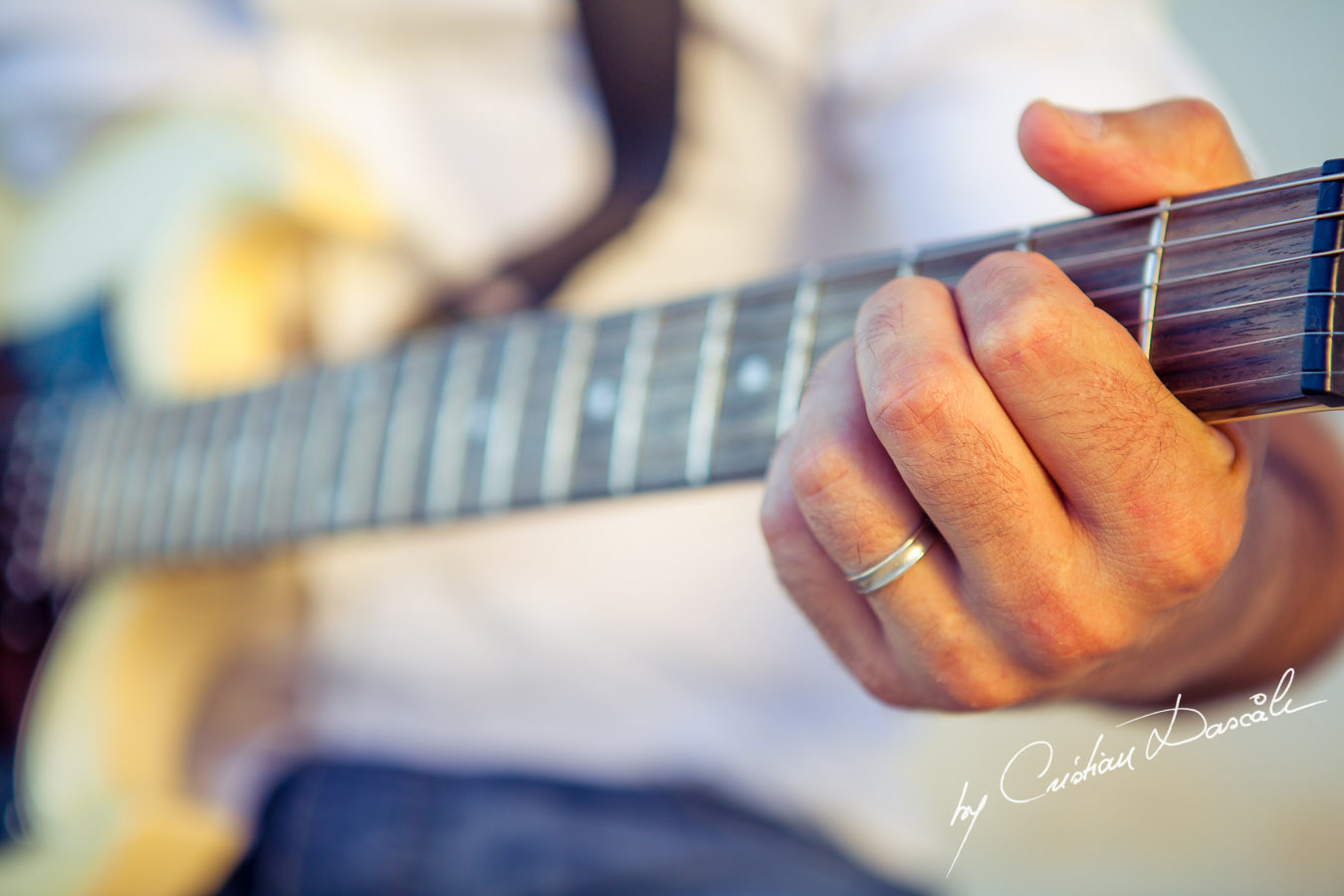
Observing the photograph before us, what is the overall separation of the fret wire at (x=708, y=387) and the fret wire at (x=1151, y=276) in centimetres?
15

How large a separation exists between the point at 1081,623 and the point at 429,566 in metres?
0.50

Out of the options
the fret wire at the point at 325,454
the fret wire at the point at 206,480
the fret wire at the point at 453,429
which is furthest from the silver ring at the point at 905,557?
the fret wire at the point at 206,480

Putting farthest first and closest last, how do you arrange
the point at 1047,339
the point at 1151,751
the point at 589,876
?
the point at 589,876
the point at 1151,751
the point at 1047,339

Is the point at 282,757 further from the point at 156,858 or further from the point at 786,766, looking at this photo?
the point at 786,766

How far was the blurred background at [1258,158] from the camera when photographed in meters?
0.63

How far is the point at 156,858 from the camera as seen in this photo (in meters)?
0.57

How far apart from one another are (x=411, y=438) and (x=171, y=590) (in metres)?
0.30

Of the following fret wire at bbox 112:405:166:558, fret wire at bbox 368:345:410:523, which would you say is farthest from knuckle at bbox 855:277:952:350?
fret wire at bbox 112:405:166:558

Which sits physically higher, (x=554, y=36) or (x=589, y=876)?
(x=554, y=36)

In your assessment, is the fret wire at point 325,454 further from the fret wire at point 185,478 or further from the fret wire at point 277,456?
the fret wire at point 185,478

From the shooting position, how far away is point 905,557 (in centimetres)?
28

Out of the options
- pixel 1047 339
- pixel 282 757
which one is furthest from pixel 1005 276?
pixel 282 757

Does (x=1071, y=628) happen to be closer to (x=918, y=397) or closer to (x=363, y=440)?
(x=918, y=397)

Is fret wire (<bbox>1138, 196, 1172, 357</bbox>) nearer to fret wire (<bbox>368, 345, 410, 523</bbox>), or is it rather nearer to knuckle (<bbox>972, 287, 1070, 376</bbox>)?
knuckle (<bbox>972, 287, 1070, 376</bbox>)
